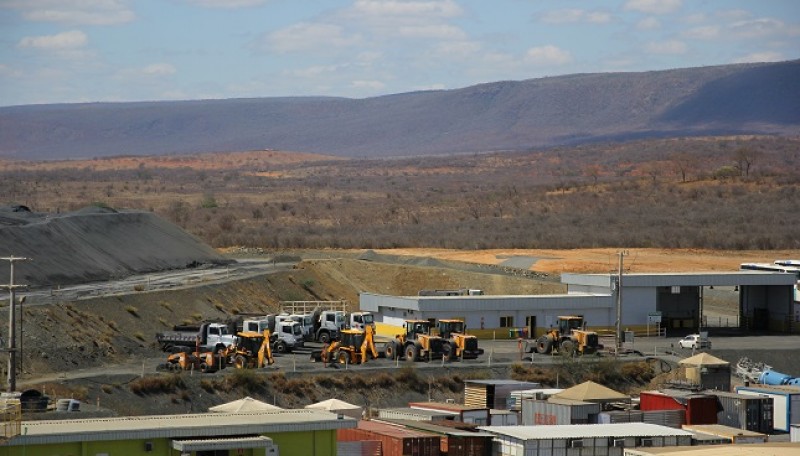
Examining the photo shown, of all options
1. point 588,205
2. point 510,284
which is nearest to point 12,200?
point 588,205

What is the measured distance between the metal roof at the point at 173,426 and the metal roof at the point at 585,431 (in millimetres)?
5593

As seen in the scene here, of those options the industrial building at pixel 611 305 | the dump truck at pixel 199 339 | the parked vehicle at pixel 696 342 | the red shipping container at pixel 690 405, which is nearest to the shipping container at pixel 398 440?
the red shipping container at pixel 690 405

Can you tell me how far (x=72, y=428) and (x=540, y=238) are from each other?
83.0m

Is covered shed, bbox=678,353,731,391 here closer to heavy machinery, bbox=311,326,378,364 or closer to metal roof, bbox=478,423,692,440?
metal roof, bbox=478,423,692,440

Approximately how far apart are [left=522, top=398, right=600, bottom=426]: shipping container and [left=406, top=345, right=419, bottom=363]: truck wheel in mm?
14789

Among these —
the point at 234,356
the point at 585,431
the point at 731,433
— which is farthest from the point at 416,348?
the point at 585,431

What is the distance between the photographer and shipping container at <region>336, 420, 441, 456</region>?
39.4m

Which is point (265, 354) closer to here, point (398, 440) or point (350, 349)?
point (350, 349)

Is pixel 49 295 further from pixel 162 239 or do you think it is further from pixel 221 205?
pixel 221 205

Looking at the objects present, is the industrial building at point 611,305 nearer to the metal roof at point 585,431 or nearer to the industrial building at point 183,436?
the metal roof at point 585,431

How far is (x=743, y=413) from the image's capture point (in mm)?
48281

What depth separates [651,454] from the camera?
37.9 metres

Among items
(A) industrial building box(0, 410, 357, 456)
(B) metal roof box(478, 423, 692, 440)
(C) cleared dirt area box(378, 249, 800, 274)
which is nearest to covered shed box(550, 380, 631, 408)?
(B) metal roof box(478, 423, 692, 440)

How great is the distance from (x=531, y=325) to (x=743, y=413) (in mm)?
23766
